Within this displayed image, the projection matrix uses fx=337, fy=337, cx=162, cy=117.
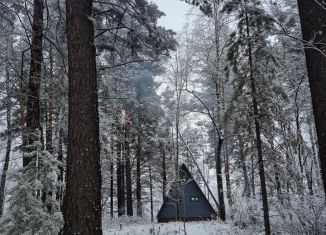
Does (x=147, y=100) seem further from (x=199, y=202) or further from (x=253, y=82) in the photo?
(x=253, y=82)

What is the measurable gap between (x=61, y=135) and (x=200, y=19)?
1206cm

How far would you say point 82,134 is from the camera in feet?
19.2

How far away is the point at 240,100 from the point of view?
46.1 ft

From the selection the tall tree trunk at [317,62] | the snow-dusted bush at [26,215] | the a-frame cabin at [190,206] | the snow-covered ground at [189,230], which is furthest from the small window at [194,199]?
the tall tree trunk at [317,62]

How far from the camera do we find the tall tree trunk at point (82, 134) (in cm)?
552

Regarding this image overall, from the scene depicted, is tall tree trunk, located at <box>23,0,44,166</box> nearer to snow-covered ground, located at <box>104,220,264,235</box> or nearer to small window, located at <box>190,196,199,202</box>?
snow-covered ground, located at <box>104,220,264,235</box>

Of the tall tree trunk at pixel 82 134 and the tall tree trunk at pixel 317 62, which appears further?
the tall tree trunk at pixel 82 134

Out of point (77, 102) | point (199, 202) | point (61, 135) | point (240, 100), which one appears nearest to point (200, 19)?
point (240, 100)

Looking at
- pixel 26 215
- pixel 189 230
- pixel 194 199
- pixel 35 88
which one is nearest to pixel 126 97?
pixel 35 88

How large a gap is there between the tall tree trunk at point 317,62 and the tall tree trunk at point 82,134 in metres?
3.69

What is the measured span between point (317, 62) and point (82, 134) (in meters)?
4.07

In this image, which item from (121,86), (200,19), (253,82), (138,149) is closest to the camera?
(253,82)

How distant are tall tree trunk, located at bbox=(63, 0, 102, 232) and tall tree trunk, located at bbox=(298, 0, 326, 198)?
12.1 ft

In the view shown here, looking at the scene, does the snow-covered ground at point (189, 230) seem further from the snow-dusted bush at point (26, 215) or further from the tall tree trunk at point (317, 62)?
the tall tree trunk at point (317, 62)
